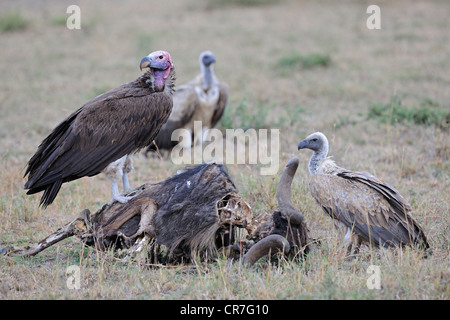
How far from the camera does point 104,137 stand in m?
4.89

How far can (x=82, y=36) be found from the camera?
1396cm

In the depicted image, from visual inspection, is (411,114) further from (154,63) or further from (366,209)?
(154,63)

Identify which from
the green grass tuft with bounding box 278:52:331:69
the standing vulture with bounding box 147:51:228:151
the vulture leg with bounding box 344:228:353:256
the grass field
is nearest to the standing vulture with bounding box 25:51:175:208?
the grass field

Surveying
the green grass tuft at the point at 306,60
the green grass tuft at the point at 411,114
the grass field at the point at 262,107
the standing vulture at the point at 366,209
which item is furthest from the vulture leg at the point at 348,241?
the green grass tuft at the point at 306,60

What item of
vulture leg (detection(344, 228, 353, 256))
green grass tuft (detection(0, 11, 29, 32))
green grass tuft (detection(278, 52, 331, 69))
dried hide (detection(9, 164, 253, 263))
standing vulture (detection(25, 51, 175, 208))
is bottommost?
vulture leg (detection(344, 228, 353, 256))

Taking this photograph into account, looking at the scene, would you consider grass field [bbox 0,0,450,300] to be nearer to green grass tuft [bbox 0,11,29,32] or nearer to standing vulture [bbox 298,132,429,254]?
green grass tuft [bbox 0,11,29,32]

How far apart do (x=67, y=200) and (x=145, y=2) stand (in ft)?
40.2

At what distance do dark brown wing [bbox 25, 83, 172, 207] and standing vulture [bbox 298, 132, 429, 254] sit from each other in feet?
5.12

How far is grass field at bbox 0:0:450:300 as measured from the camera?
3898 millimetres

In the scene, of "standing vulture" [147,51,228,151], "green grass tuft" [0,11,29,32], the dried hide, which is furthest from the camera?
"green grass tuft" [0,11,29,32]

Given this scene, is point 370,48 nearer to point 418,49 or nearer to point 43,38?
point 418,49

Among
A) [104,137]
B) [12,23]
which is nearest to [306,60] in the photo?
[104,137]

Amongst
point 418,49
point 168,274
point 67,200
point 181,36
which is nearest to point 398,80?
point 418,49

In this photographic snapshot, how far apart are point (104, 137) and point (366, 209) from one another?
7.42 feet
